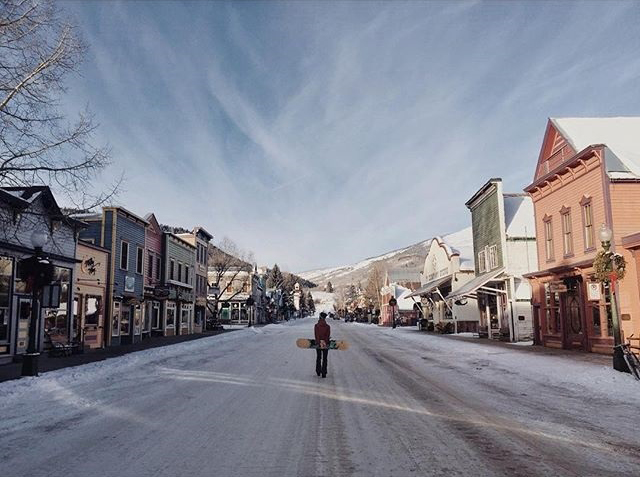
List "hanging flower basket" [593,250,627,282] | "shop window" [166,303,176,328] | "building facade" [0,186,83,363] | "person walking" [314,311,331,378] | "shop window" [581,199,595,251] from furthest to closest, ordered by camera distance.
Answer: "shop window" [166,303,176,328] → "shop window" [581,199,595,251] → "building facade" [0,186,83,363] → "hanging flower basket" [593,250,627,282] → "person walking" [314,311,331,378]

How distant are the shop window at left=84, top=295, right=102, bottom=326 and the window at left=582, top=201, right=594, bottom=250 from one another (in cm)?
2235

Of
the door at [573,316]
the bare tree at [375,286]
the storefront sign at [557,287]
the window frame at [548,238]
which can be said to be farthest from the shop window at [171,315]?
the bare tree at [375,286]

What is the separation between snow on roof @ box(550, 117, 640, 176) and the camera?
803 inches

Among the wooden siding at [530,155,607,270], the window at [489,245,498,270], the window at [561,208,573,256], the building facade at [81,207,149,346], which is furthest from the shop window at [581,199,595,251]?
the building facade at [81,207,149,346]

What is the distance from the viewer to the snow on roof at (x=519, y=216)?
1244 inches

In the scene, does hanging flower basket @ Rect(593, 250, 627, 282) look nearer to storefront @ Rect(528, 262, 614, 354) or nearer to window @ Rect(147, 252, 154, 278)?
storefront @ Rect(528, 262, 614, 354)

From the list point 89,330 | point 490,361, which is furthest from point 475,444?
point 89,330

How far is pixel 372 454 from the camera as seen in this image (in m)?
6.11

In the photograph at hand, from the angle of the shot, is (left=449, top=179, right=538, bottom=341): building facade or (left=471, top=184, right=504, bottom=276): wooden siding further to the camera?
(left=471, top=184, right=504, bottom=276): wooden siding

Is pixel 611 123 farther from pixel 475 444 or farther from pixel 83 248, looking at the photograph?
pixel 83 248

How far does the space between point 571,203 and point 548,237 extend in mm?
2850

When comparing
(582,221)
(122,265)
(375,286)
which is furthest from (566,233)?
(375,286)

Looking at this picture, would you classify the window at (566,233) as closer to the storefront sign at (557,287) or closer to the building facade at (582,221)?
the building facade at (582,221)

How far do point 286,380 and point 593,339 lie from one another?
14.1m
